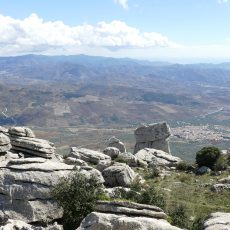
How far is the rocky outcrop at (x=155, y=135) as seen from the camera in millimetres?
85750

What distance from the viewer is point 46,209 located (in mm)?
30672

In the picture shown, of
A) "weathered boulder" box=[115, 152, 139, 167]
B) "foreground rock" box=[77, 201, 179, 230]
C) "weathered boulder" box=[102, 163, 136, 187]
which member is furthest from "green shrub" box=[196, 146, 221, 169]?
"foreground rock" box=[77, 201, 179, 230]

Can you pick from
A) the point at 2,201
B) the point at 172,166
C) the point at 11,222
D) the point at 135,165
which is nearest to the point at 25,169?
the point at 2,201

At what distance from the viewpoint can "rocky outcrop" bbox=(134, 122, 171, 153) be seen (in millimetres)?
85750

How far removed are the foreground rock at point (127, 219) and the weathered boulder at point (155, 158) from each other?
40620 mm

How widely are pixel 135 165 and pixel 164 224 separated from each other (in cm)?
4233

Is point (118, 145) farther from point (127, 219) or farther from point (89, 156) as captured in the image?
point (127, 219)

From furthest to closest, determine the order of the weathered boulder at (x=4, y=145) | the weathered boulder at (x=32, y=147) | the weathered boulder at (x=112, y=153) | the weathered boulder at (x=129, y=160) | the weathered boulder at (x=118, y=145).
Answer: the weathered boulder at (x=118, y=145) < the weathered boulder at (x=112, y=153) < the weathered boulder at (x=129, y=160) < the weathered boulder at (x=32, y=147) < the weathered boulder at (x=4, y=145)

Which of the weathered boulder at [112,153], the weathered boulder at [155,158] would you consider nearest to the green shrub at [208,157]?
the weathered boulder at [155,158]

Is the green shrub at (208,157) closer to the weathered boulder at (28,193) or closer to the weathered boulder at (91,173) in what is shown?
the weathered boulder at (91,173)

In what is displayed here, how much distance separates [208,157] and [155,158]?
9231 millimetres

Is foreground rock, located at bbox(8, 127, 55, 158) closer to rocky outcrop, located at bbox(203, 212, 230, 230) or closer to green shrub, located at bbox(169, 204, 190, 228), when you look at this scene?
green shrub, located at bbox(169, 204, 190, 228)

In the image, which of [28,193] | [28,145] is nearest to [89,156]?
[28,145]

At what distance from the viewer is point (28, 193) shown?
30.8m
